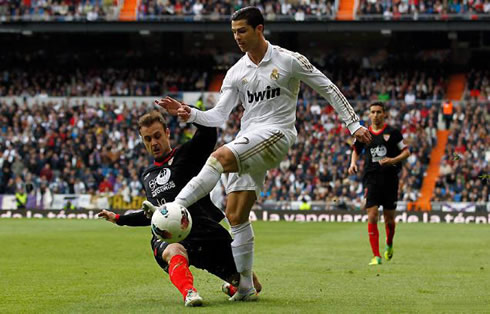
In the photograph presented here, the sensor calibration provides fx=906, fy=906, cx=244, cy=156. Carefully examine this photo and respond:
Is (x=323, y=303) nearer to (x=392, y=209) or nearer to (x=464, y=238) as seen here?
(x=392, y=209)

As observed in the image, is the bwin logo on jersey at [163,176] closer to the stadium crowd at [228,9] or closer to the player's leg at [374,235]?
the player's leg at [374,235]

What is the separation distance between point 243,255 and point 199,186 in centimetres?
111

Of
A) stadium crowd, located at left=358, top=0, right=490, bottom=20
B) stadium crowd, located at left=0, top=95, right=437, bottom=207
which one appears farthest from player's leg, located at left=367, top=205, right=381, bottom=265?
stadium crowd, located at left=358, top=0, right=490, bottom=20

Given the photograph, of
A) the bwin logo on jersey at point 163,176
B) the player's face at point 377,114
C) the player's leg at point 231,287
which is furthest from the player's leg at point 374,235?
the bwin logo on jersey at point 163,176

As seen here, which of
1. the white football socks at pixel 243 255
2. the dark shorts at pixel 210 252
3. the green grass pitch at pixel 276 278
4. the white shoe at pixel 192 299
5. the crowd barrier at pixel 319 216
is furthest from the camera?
the crowd barrier at pixel 319 216

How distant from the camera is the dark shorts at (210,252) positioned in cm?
793

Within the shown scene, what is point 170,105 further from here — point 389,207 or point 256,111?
point 389,207

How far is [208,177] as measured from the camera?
7.25m

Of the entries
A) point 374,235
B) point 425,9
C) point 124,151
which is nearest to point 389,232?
point 374,235

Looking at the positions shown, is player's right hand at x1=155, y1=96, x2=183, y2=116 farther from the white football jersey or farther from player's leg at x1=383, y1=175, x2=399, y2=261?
player's leg at x1=383, y1=175, x2=399, y2=261

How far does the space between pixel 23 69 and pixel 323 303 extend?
40664mm

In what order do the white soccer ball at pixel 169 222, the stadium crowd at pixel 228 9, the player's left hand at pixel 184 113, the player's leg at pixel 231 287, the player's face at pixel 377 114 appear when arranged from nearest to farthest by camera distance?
the white soccer ball at pixel 169 222
the player's left hand at pixel 184 113
the player's leg at pixel 231 287
the player's face at pixel 377 114
the stadium crowd at pixel 228 9

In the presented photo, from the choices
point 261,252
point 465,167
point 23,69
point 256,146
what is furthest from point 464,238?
point 23,69

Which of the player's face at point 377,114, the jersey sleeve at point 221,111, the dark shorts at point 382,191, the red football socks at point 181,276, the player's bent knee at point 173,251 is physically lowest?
the dark shorts at point 382,191
